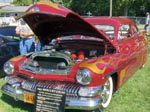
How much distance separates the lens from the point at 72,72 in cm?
498

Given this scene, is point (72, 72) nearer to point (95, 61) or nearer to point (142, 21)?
point (95, 61)

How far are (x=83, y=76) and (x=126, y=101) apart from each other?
1313 millimetres

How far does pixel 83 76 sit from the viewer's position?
4.86 m

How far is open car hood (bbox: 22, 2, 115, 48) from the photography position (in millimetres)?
5074

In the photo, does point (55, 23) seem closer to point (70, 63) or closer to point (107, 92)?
point (70, 63)

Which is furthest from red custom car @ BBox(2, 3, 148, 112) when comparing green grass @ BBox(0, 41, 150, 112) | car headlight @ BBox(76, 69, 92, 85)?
green grass @ BBox(0, 41, 150, 112)

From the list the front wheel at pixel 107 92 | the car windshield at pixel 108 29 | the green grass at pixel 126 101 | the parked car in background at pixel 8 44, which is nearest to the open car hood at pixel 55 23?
the car windshield at pixel 108 29

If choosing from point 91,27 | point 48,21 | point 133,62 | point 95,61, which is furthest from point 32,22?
point 133,62

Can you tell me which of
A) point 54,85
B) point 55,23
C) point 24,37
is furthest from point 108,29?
point 24,37

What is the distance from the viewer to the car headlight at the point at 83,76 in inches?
190

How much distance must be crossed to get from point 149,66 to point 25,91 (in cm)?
456

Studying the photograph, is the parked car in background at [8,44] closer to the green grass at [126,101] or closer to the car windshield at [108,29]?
the green grass at [126,101]

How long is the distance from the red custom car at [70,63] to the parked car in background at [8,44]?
1241mm

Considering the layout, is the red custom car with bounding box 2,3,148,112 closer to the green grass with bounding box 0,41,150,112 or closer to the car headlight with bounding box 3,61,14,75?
the car headlight with bounding box 3,61,14,75
